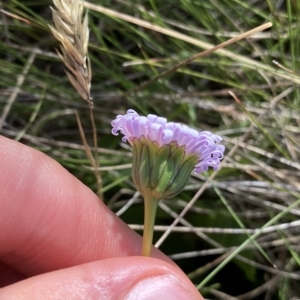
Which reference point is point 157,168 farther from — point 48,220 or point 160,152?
point 48,220

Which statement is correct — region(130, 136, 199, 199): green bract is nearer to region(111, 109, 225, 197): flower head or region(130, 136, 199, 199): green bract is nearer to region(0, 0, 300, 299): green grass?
region(111, 109, 225, 197): flower head

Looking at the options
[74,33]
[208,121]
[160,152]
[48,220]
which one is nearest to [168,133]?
[160,152]

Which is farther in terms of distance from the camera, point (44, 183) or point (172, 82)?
point (172, 82)

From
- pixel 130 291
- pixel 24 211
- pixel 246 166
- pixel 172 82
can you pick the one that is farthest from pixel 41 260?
pixel 172 82

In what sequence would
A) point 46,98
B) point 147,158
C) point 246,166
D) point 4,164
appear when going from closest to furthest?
point 147,158 → point 4,164 → point 246,166 → point 46,98

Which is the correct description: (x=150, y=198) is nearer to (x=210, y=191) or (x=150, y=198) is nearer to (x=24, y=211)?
(x=24, y=211)

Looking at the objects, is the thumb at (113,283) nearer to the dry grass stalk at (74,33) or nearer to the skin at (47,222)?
the skin at (47,222)
